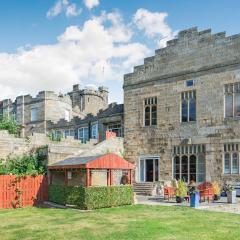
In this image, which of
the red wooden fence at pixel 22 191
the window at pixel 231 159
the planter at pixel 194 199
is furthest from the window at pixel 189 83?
the red wooden fence at pixel 22 191

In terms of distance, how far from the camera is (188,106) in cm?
3019

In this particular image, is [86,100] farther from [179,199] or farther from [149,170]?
[179,199]

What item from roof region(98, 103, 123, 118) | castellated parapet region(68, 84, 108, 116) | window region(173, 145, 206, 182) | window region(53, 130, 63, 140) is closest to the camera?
window region(173, 145, 206, 182)

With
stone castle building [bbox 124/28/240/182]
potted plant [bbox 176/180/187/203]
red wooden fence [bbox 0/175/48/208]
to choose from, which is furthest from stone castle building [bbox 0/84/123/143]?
potted plant [bbox 176/180/187/203]

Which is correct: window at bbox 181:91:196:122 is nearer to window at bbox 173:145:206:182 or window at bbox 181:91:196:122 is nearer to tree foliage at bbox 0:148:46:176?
window at bbox 173:145:206:182

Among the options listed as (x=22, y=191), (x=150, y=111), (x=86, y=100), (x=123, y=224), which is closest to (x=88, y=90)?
(x=86, y=100)

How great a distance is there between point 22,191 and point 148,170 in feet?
36.8

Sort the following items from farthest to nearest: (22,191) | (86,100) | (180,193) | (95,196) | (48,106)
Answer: (86,100), (48,106), (22,191), (180,193), (95,196)

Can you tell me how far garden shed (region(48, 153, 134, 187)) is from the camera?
72.5ft

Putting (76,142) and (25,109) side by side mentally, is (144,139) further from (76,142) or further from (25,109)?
(25,109)

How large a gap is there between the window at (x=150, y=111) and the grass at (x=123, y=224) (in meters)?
12.1

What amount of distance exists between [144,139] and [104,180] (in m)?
5.20

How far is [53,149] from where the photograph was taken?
27203mm

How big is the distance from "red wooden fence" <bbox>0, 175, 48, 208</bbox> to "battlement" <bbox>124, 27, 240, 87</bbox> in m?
12.1
